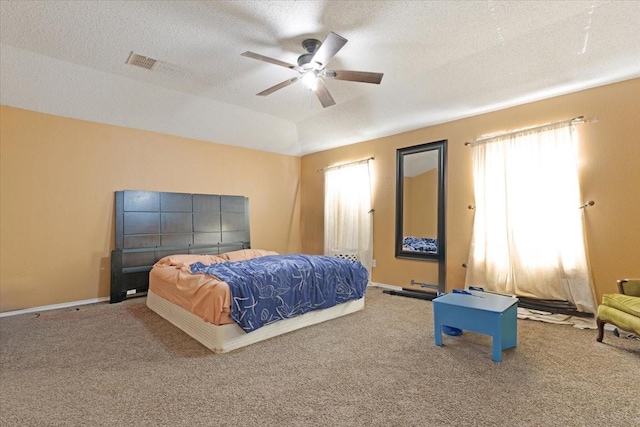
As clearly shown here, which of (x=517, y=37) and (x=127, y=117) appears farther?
(x=127, y=117)

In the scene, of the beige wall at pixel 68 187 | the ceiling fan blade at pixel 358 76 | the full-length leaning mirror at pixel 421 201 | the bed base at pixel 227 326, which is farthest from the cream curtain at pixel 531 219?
the beige wall at pixel 68 187

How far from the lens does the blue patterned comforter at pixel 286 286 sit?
110 inches

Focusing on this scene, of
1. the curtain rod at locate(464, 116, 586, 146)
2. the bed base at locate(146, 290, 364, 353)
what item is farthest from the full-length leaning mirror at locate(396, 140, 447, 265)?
the bed base at locate(146, 290, 364, 353)

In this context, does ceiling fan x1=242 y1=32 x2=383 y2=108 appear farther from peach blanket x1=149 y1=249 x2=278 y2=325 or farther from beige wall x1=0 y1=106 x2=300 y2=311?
beige wall x1=0 y1=106 x2=300 y2=311

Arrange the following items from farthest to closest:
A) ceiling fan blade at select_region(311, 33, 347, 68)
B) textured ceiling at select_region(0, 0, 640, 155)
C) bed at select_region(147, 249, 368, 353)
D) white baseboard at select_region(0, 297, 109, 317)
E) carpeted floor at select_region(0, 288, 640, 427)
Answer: white baseboard at select_region(0, 297, 109, 317)
bed at select_region(147, 249, 368, 353)
textured ceiling at select_region(0, 0, 640, 155)
ceiling fan blade at select_region(311, 33, 347, 68)
carpeted floor at select_region(0, 288, 640, 427)

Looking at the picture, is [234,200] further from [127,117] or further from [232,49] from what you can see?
[232,49]

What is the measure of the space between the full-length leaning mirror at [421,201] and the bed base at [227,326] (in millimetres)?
1499

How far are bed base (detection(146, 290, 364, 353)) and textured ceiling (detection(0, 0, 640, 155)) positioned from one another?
2669 mm

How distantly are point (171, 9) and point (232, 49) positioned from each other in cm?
69

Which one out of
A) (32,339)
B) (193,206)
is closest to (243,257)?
(193,206)

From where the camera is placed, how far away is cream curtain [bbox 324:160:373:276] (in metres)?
5.45

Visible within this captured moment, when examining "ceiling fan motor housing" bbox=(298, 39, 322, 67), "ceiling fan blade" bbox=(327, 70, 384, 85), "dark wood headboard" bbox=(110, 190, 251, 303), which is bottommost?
"dark wood headboard" bbox=(110, 190, 251, 303)

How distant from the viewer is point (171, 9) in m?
2.59

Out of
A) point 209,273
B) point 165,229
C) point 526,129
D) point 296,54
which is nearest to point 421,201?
point 526,129
